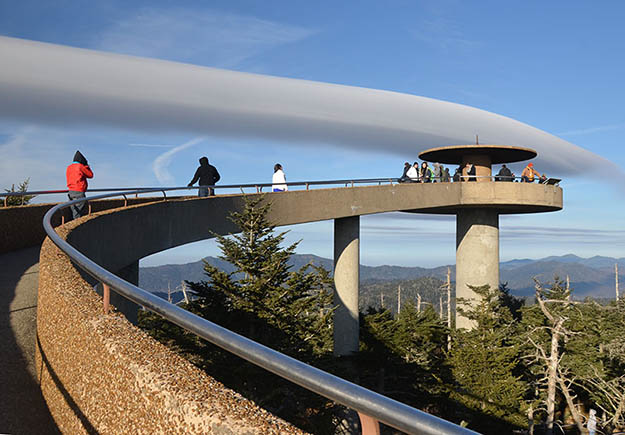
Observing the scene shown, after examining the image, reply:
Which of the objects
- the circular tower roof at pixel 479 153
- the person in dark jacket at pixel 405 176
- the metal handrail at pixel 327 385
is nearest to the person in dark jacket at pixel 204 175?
the person in dark jacket at pixel 405 176

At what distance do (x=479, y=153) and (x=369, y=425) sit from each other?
95.0 feet

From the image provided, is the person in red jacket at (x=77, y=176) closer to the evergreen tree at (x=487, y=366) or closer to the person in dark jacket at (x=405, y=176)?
the person in dark jacket at (x=405, y=176)

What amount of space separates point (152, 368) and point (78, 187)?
409 inches

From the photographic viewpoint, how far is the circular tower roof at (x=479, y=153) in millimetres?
27984

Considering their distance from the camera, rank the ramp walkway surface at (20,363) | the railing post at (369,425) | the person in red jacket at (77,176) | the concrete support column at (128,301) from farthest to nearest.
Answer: the concrete support column at (128,301)
the person in red jacket at (77,176)
the ramp walkway surface at (20,363)
the railing post at (369,425)

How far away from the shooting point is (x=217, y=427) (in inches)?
98.6

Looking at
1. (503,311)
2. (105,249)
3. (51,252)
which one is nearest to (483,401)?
(503,311)

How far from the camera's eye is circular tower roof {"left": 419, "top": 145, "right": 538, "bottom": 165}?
27984mm

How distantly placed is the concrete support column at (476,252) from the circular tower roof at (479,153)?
119 inches

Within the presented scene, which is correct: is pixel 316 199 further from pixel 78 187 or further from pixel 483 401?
pixel 483 401

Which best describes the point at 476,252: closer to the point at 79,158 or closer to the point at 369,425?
the point at 79,158

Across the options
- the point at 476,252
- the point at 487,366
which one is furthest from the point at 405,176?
the point at 487,366

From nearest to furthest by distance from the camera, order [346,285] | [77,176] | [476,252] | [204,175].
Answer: [77,176], [204,175], [346,285], [476,252]

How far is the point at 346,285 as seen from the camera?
81.1 feet
